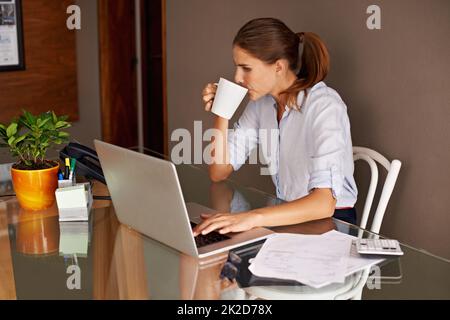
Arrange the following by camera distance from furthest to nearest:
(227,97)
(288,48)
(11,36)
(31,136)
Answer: (11,36)
(288,48)
(227,97)
(31,136)

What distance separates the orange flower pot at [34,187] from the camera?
6.16ft

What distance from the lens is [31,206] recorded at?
1896 mm

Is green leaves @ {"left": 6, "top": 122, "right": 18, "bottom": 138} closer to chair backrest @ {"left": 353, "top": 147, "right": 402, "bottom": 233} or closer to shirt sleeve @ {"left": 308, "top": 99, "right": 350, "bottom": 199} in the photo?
shirt sleeve @ {"left": 308, "top": 99, "right": 350, "bottom": 199}

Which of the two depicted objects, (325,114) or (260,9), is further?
(260,9)

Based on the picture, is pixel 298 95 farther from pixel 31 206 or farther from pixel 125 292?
pixel 125 292

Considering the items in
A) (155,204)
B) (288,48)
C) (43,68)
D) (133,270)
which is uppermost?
(288,48)

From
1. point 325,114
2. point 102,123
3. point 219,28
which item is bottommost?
point 102,123

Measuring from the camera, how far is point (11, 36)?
162 inches

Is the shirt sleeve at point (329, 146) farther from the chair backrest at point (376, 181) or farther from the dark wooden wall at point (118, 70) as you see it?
the dark wooden wall at point (118, 70)

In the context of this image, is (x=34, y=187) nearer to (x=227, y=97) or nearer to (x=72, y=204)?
(x=72, y=204)

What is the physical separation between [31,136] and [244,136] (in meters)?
0.81

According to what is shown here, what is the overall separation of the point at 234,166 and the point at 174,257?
0.87 m

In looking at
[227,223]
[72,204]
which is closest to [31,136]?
[72,204]
